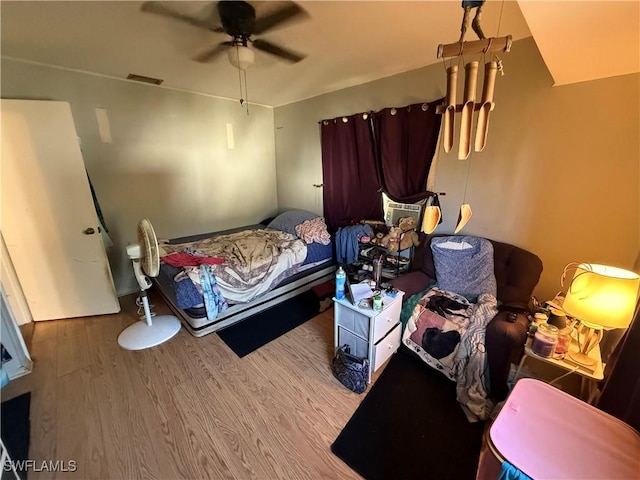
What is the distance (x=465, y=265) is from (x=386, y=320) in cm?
91

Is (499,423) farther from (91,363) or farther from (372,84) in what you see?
(372,84)

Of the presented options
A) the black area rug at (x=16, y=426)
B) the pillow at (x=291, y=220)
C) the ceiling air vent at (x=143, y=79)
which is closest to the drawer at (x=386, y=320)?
the pillow at (x=291, y=220)

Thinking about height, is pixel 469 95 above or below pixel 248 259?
above

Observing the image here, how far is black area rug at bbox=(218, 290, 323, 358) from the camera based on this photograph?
2.22 meters

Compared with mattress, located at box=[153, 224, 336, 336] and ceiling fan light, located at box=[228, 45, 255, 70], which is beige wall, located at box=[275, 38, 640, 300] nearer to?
mattress, located at box=[153, 224, 336, 336]

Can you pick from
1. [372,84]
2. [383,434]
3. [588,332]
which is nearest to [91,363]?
[383,434]

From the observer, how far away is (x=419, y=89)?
7.86 feet

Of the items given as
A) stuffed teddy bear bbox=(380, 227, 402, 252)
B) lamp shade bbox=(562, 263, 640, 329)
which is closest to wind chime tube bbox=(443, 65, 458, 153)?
lamp shade bbox=(562, 263, 640, 329)

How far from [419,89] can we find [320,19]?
1.21 meters

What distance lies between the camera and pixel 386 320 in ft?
5.96

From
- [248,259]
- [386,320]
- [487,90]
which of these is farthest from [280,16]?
[386,320]

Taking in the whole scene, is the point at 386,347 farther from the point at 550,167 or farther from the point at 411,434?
the point at 550,167

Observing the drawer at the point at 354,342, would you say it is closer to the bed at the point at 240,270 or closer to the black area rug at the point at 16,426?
the bed at the point at 240,270

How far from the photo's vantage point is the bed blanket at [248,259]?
2.32 metres
